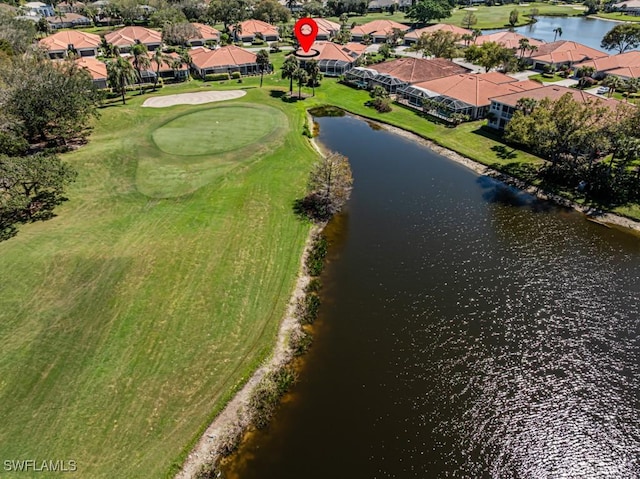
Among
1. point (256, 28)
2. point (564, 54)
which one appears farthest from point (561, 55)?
point (256, 28)

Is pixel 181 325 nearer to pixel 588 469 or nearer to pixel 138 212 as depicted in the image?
pixel 138 212

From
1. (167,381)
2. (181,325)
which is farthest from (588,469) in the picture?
(181,325)

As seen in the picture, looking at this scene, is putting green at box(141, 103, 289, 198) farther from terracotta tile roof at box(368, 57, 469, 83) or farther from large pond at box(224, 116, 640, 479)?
terracotta tile roof at box(368, 57, 469, 83)

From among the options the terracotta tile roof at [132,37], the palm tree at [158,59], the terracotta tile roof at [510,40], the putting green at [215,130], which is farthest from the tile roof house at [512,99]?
the terracotta tile roof at [132,37]

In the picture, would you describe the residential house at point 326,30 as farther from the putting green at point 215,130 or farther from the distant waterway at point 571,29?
the putting green at point 215,130

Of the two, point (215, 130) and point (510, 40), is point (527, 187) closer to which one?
point (215, 130)
